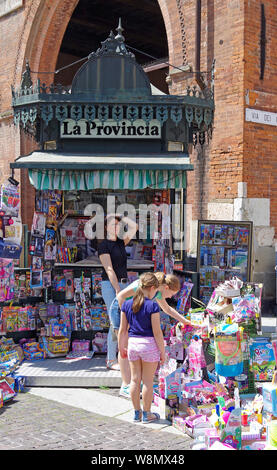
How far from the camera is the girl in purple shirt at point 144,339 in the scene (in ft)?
16.1

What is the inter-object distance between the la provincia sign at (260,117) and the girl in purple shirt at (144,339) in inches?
241

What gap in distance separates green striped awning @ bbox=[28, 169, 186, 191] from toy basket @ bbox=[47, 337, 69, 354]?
210 centimetres

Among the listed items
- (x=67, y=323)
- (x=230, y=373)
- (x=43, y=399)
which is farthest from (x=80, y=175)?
(x=230, y=373)

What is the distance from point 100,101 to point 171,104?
3.27 feet

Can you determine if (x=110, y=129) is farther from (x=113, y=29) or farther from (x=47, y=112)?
(x=113, y=29)

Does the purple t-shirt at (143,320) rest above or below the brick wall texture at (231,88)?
below

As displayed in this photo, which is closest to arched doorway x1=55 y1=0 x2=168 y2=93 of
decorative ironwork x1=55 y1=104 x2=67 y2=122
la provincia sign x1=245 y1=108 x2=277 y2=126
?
la provincia sign x1=245 y1=108 x2=277 y2=126

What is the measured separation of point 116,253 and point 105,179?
1.18 m

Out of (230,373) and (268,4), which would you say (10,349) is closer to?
(230,373)

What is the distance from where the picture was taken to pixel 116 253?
266 inches

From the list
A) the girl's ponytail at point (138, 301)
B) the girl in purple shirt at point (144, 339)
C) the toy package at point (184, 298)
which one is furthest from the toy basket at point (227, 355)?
the toy package at point (184, 298)

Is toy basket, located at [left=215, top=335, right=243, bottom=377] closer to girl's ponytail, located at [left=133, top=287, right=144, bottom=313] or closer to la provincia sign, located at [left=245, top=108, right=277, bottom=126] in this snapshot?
girl's ponytail, located at [left=133, top=287, right=144, bottom=313]

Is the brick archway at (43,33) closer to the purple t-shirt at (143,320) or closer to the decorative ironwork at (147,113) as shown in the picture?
the decorative ironwork at (147,113)

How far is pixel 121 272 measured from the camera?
6812mm
